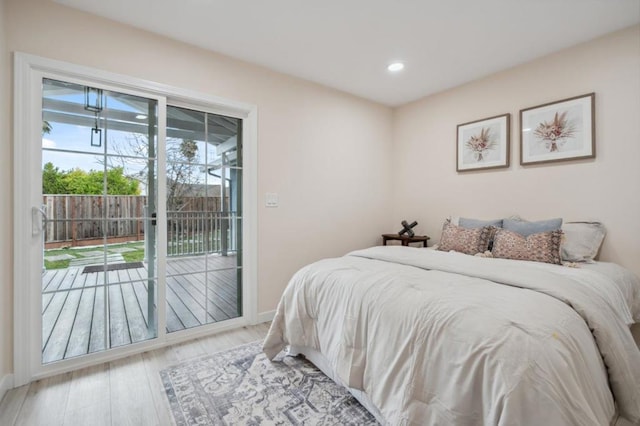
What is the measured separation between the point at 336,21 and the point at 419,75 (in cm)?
129

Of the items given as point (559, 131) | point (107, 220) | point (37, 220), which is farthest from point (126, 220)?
point (559, 131)

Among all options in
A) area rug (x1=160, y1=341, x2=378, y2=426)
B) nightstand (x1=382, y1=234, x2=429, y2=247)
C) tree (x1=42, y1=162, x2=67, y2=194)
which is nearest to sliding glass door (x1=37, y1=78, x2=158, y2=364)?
tree (x1=42, y1=162, x2=67, y2=194)

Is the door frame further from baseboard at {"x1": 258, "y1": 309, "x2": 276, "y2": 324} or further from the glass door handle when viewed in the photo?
baseboard at {"x1": 258, "y1": 309, "x2": 276, "y2": 324}

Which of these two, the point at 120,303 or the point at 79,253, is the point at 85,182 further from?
the point at 120,303

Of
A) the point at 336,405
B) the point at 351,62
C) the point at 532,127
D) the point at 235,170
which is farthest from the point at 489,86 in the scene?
the point at 336,405

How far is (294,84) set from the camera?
317 cm

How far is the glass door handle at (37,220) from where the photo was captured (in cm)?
192

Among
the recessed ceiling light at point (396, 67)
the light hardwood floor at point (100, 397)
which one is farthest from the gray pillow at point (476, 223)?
the light hardwood floor at point (100, 397)

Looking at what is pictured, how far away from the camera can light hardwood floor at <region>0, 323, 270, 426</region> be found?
1.57m

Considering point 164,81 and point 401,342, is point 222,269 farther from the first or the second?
point 401,342

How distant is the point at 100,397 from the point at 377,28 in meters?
3.15

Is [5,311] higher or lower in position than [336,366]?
higher

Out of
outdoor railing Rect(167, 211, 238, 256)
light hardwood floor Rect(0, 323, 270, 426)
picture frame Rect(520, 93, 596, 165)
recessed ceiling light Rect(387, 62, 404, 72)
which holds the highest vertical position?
recessed ceiling light Rect(387, 62, 404, 72)

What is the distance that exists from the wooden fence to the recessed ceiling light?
7.43ft
